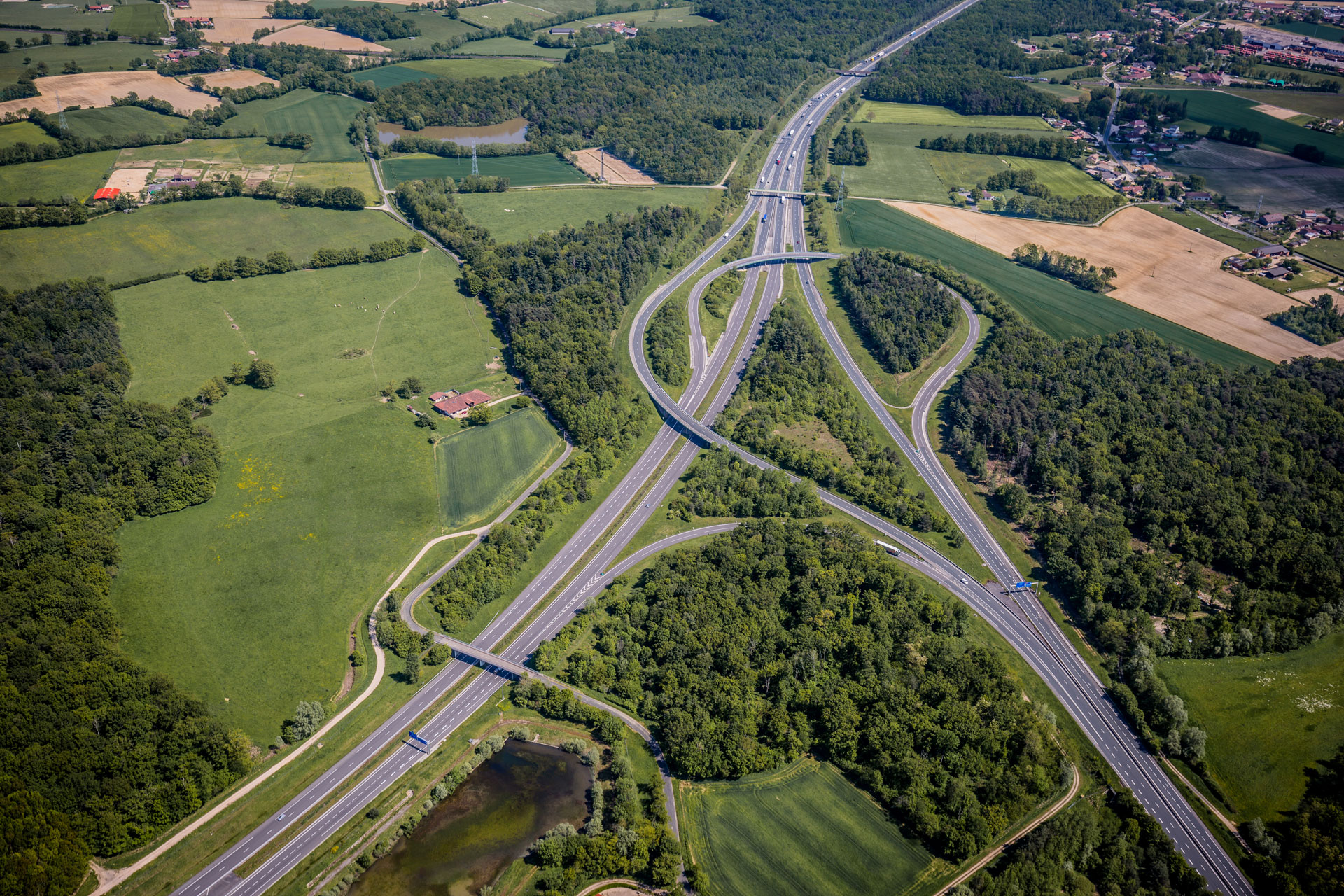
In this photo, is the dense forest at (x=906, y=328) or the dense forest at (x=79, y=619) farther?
the dense forest at (x=906, y=328)

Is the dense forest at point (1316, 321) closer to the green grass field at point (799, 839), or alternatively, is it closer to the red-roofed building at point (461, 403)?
the green grass field at point (799, 839)

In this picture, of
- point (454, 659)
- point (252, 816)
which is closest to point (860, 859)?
point (454, 659)

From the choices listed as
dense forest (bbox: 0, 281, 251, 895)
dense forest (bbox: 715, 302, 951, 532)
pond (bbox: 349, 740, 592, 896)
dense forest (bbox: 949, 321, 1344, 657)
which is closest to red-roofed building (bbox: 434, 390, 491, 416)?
dense forest (bbox: 0, 281, 251, 895)

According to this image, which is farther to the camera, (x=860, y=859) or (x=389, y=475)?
(x=389, y=475)

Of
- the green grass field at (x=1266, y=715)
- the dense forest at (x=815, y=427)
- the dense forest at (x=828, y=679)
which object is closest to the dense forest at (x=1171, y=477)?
the green grass field at (x=1266, y=715)

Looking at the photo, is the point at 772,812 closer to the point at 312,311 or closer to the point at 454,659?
the point at 454,659
